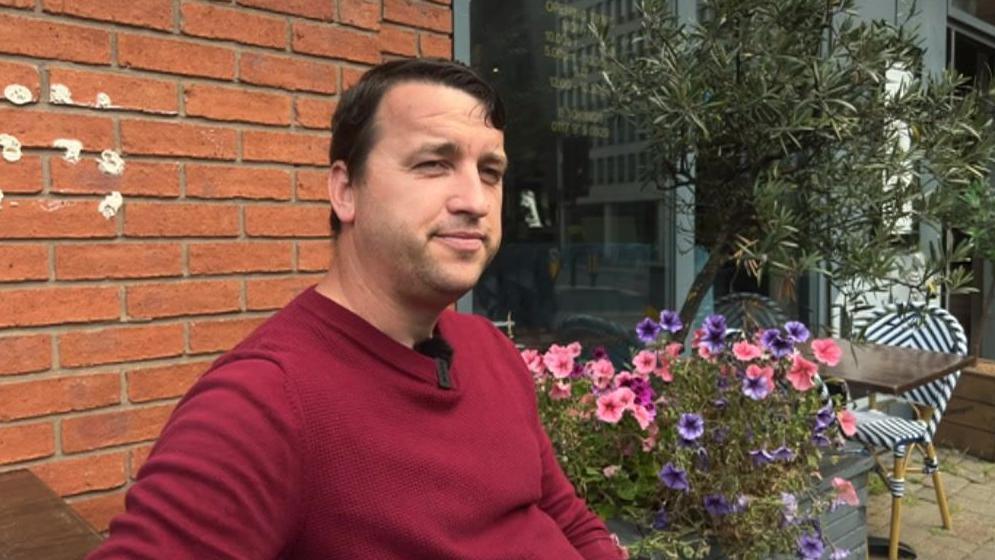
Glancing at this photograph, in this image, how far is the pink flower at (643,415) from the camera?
2238 mm

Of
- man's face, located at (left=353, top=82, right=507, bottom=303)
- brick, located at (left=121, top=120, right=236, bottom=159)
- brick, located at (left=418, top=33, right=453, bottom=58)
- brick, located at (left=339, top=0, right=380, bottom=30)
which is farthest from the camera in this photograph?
brick, located at (left=418, top=33, right=453, bottom=58)

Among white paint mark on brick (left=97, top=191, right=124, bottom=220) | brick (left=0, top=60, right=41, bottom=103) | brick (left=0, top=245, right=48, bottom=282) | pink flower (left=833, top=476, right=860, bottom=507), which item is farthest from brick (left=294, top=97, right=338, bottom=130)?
pink flower (left=833, top=476, right=860, bottom=507)

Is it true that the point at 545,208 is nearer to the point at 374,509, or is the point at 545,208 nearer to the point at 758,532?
the point at 758,532

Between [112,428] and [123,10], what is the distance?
109 cm

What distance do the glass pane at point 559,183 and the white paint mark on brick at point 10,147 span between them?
190 cm

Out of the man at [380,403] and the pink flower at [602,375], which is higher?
the man at [380,403]

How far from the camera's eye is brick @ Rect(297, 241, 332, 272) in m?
2.46

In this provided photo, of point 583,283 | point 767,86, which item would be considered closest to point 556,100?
point 583,283

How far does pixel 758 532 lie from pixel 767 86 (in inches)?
55.3

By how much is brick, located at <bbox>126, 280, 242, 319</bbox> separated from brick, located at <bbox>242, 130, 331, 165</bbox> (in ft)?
1.27

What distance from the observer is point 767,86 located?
8.49 feet

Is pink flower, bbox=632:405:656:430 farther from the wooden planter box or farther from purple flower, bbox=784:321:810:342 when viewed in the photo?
the wooden planter box

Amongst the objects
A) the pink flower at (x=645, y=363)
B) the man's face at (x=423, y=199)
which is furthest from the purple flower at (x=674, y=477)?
the man's face at (x=423, y=199)

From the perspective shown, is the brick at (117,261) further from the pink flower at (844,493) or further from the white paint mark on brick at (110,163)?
the pink flower at (844,493)
